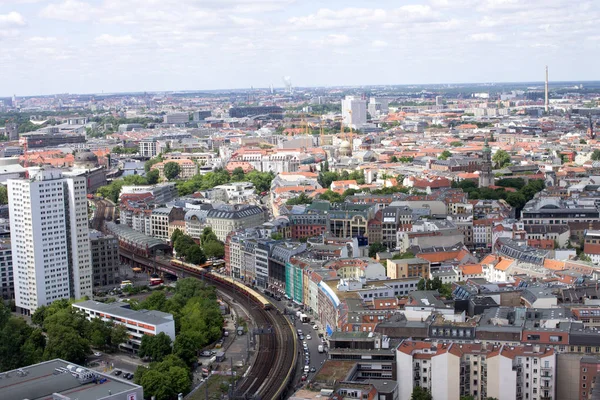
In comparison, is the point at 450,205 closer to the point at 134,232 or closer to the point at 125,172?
the point at 134,232

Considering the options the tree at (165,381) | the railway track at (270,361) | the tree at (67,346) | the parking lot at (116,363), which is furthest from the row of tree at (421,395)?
the tree at (67,346)

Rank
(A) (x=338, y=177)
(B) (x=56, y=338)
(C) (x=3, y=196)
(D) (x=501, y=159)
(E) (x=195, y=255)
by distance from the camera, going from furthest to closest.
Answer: (D) (x=501, y=159)
(A) (x=338, y=177)
(C) (x=3, y=196)
(E) (x=195, y=255)
(B) (x=56, y=338)

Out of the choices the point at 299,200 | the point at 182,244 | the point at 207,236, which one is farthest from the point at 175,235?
the point at 299,200

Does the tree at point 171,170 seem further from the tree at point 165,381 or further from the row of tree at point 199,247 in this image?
the tree at point 165,381

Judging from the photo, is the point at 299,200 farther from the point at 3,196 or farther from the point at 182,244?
the point at 3,196

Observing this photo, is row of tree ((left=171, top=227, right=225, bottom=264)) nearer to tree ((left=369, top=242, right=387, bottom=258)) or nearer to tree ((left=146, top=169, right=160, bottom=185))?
tree ((left=369, top=242, right=387, bottom=258))

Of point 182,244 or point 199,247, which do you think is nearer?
point 199,247
